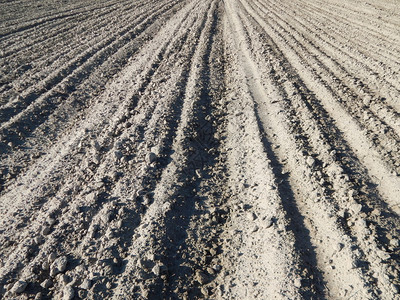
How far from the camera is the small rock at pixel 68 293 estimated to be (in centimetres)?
272

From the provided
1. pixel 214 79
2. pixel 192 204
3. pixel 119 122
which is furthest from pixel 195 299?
pixel 214 79

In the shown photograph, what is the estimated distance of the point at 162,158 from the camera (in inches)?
179

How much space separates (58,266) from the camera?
2.98 m

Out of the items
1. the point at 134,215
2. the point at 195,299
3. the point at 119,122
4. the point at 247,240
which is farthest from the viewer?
the point at 119,122

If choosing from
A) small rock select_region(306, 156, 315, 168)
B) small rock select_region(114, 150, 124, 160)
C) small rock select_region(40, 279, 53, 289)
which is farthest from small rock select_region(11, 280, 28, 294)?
small rock select_region(306, 156, 315, 168)

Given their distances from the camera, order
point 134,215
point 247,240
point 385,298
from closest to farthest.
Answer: point 385,298
point 247,240
point 134,215

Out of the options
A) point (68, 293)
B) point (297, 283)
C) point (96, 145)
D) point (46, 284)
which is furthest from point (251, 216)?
point (96, 145)

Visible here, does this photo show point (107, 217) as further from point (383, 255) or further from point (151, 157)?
point (383, 255)

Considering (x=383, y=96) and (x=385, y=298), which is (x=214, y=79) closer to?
(x=383, y=96)

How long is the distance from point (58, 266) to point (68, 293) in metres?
0.37

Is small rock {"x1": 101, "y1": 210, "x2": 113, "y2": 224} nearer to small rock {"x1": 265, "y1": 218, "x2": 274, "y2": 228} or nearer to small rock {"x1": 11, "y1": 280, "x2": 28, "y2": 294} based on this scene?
small rock {"x1": 11, "y1": 280, "x2": 28, "y2": 294}

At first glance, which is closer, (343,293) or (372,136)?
(343,293)

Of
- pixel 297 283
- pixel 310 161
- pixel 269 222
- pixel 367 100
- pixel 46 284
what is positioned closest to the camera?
pixel 297 283

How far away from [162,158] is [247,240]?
78.3 inches
